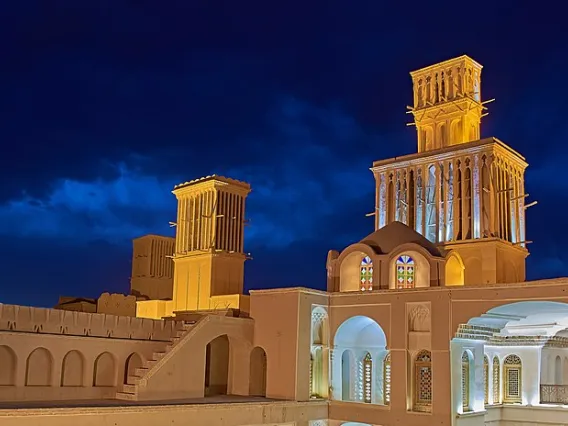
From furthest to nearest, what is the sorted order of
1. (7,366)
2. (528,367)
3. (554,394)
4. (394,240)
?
(528,367) → (554,394) → (394,240) → (7,366)

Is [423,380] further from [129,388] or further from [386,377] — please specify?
[129,388]

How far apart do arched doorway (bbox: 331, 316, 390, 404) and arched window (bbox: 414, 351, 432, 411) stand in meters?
2.46

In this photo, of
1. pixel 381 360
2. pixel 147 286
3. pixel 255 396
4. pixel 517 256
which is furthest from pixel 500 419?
pixel 147 286

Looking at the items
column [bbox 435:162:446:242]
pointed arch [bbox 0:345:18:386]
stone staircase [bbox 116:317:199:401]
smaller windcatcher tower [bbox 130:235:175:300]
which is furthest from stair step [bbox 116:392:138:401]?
smaller windcatcher tower [bbox 130:235:175:300]

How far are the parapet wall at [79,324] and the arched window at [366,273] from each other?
763 cm

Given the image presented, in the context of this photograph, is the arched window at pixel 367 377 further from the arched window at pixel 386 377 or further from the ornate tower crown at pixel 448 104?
the ornate tower crown at pixel 448 104

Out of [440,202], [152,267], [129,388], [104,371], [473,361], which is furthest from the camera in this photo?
A: [152,267]

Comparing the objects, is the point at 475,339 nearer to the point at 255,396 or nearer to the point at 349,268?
the point at 349,268

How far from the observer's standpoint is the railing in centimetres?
2927

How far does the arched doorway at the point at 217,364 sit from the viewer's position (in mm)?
30797

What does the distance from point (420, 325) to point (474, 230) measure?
7876mm

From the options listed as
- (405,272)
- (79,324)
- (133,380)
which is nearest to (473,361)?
(405,272)

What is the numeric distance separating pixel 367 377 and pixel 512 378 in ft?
21.6

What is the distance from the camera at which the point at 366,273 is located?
93.5 feet
